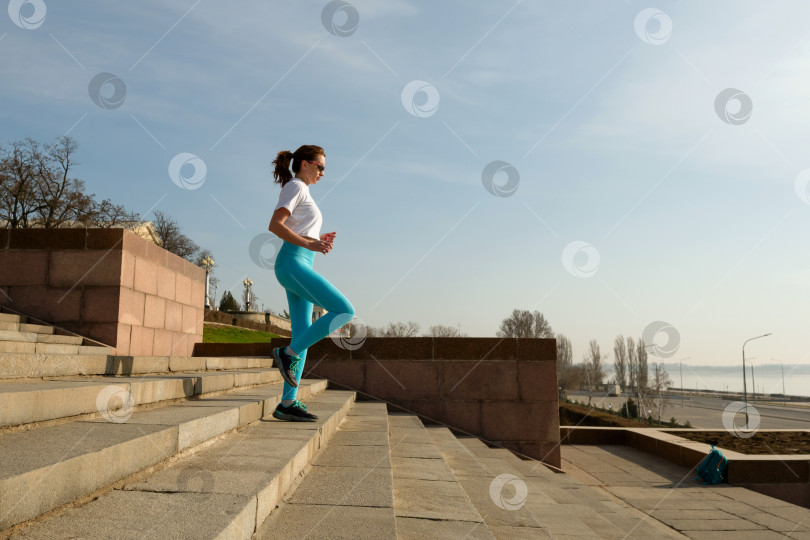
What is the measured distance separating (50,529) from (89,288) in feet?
23.2

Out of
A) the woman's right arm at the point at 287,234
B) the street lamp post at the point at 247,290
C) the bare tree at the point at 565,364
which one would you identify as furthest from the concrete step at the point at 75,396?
the bare tree at the point at 565,364

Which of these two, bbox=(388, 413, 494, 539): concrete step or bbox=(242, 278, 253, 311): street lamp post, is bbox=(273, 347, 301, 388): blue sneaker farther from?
bbox=(242, 278, 253, 311): street lamp post

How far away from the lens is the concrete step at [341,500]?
2.16 metres

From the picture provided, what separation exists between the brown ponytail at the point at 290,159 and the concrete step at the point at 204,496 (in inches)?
77.0

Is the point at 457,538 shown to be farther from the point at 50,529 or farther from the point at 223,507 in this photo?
the point at 50,529

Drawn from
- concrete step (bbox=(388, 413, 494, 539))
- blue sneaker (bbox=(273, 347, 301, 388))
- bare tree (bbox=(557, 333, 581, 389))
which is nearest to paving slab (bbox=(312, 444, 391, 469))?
concrete step (bbox=(388, 413, 494, 539))

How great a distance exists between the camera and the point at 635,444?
414 inches

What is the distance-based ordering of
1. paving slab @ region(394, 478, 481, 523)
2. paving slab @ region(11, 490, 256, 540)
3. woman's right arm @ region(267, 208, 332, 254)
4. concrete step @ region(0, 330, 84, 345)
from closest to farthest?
paving slab @ region(11, 490, 256, 540) → paving slab @ region(394, 478, 481, 523) → woman's right arm @ region(267, 208, 332, 254) → concrete step @ region(0, 330, 84, 345)

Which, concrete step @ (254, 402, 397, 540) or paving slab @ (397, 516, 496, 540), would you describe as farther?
paving slab @ (397, 516, 496, 540)

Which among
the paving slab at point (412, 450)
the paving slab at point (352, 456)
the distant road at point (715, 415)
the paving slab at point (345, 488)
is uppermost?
the paving slab at point (345, 488)

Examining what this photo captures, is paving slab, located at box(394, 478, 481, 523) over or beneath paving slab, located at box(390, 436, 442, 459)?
over

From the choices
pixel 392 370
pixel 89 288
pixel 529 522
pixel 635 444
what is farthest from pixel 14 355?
pixel 635 444

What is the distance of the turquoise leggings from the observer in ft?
13.0

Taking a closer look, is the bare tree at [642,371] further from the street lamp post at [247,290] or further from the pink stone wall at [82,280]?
the pink stone wall at [82,280]
